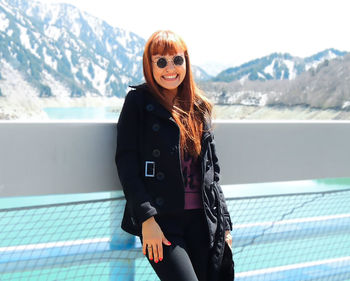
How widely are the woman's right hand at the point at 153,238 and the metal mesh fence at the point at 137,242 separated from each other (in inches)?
11.5

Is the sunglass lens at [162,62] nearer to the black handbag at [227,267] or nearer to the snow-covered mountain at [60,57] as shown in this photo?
the black handbag at [227,267]

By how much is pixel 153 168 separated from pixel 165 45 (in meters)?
0.35

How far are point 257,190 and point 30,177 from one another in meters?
0.87

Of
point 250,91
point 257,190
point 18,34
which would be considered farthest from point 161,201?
point 18,34

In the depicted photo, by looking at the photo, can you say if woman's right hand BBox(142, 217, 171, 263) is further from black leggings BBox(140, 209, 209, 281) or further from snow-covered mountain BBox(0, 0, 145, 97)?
snow-covered mountain BBox(0, 0, 145, 97)

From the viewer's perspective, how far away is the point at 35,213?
135cm

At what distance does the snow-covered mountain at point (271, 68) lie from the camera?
242 feet

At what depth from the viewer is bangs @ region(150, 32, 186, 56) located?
4.15 feet

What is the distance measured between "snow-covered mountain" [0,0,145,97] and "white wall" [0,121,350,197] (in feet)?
228

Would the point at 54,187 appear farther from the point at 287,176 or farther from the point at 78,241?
the point at 287,176

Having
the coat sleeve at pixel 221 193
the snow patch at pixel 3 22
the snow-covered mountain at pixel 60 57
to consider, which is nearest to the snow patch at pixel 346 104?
the snow-covered mountain at pixel 60 57

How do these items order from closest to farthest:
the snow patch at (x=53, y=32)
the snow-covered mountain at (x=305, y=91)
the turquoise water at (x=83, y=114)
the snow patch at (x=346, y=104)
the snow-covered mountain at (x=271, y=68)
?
1. the turquoise water at (x=83, y=114)
2. the snow patch at (x=346, y=104)
3. the snow-covered mountain at (x=305, y=91)
4. the snow-covered mountain at (x=271, y=68)
5. the snow patch at (x=53, y=32)

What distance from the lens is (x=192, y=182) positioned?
1.28 metres

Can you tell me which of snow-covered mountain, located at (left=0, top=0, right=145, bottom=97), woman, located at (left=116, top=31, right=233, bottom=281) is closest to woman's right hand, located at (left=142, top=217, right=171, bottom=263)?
woman, located at (left=116, top=31, right=233, bottom=281)
